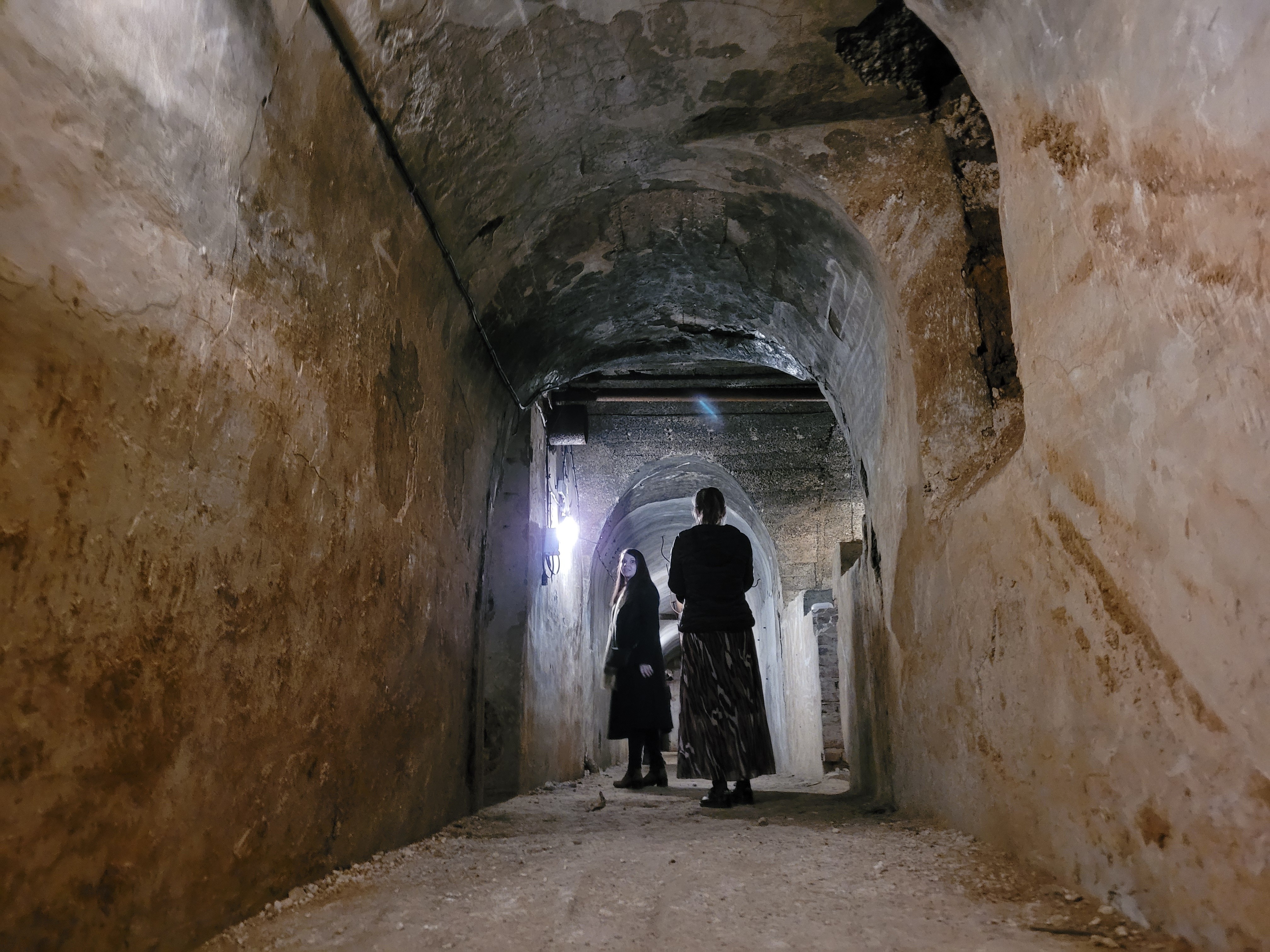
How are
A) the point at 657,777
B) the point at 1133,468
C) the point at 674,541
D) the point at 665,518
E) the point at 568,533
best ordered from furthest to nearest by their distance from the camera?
1. the point at 665,518
2. the point at 674,541
3. the point at 568,533
4. the point at 657,777
5. the point at 1133,468

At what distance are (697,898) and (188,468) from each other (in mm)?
1402

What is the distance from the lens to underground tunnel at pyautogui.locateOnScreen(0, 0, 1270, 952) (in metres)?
1.17

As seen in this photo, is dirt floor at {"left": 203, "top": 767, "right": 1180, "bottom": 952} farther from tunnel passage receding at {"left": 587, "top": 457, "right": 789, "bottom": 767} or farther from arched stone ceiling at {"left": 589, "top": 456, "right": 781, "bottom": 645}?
arched stone ceiling at {"left": 589, "top": 456, "right": 781, "bottom": 645}

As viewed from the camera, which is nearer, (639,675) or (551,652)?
(639,675)

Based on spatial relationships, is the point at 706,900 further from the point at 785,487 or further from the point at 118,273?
the point at 785,487

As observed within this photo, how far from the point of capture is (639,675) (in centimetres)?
532

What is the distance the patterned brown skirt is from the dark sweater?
0.21ft

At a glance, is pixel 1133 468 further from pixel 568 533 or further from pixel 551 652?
pixel 568 533

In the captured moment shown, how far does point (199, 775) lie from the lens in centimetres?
148

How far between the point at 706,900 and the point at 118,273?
169cm

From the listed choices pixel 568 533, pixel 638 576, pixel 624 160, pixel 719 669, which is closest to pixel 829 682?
pixel 638 576

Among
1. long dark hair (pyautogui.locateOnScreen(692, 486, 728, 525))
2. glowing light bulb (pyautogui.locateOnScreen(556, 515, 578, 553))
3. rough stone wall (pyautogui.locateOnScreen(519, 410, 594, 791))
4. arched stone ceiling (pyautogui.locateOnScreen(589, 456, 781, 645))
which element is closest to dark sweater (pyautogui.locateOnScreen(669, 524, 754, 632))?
long dark hair (pyautogui.locateOnScreen(692, 486, 728, 525))

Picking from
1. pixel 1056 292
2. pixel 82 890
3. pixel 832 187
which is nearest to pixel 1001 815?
pixel 1056 292

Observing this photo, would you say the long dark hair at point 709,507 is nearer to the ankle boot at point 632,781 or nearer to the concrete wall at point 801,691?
the ankle boot at point 632,781
